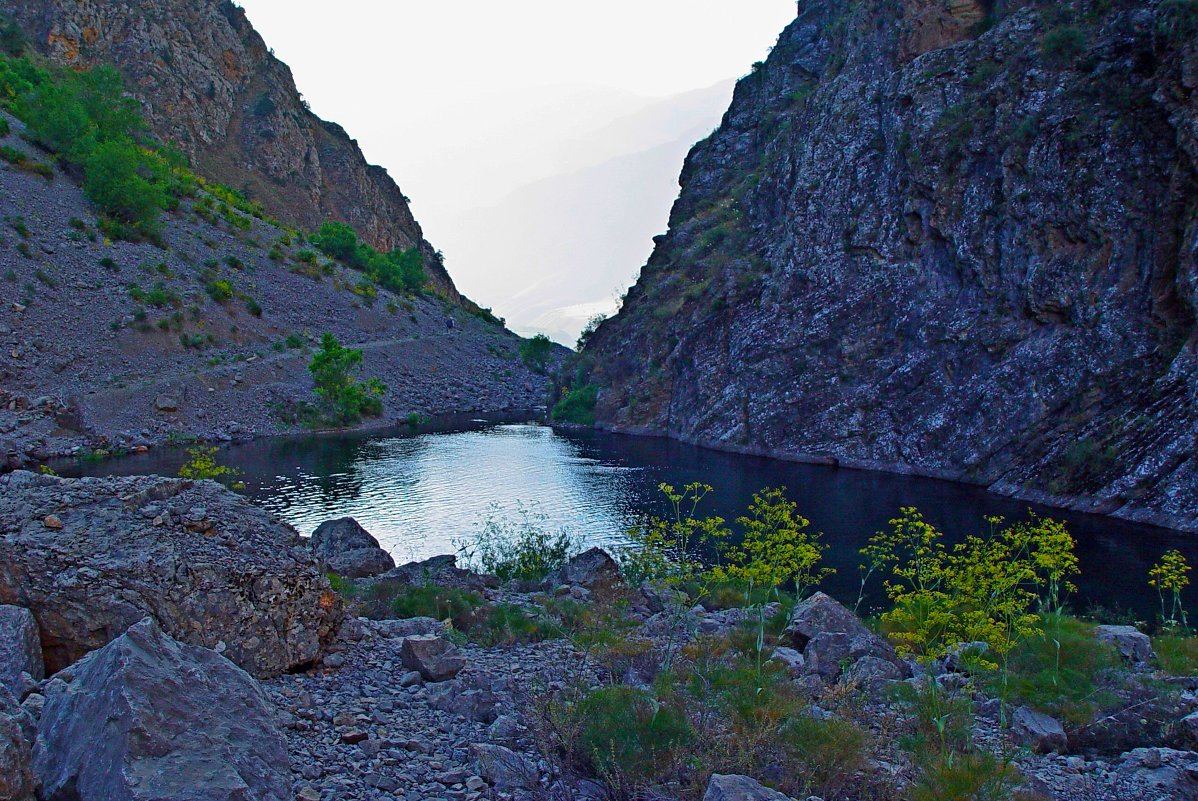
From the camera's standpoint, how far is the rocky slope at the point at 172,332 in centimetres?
4572

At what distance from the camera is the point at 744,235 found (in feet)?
222

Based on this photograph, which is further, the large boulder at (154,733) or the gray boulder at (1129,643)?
the gray boulder at (1129,643)

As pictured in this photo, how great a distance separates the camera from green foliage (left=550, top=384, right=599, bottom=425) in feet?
233

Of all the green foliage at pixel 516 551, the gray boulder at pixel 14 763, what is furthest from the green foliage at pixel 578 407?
the gray boulder at pixel 14 763

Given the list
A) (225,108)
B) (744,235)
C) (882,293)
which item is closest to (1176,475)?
(882,293)

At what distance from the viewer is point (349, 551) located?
1955 cm

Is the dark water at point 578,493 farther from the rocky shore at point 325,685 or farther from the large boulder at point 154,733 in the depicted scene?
the large boulder at point 154,733

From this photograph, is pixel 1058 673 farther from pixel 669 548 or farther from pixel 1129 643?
pixel 669 548

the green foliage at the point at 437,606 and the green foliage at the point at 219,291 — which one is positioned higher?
the green foliage at the point at 219,291

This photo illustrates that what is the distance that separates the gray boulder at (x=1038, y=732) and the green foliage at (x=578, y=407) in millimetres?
60239

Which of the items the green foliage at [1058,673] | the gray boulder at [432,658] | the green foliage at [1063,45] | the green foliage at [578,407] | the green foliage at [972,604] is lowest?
the green foliage at [1058,673]

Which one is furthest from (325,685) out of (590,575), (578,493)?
(578,493)

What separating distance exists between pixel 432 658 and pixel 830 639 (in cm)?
599

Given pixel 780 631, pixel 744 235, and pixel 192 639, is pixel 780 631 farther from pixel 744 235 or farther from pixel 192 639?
pixel 744 235
